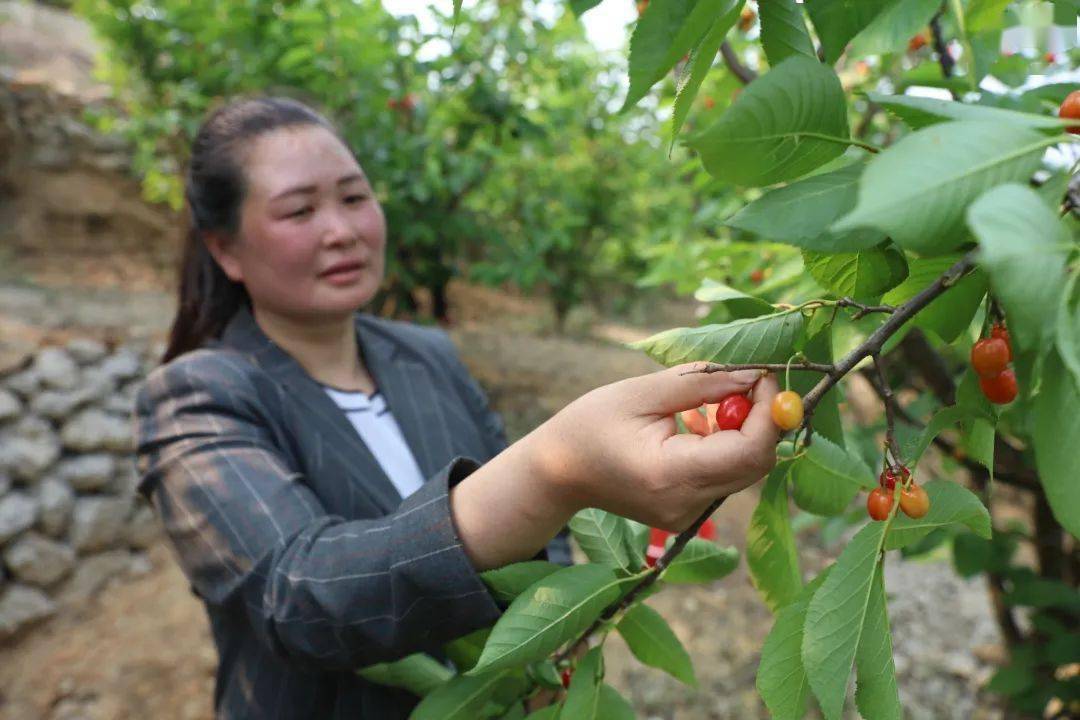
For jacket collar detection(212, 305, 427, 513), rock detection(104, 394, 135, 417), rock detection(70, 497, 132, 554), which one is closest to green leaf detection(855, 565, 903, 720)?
jacket collar detection(212, 305, 427, 513)

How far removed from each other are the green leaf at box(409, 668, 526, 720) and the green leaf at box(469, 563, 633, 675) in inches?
4.5

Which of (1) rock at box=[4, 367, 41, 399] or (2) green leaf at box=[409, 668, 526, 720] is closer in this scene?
(2) green leaf at box=[409, 668, 526, 720]

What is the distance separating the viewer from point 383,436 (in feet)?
4.98

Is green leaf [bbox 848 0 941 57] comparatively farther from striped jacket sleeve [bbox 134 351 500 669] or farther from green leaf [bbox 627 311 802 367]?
striped jacket sleeve [bbox 134 351 500 669]

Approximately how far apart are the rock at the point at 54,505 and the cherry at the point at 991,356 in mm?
4287

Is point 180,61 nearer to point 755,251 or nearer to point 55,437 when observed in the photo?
point 55,437

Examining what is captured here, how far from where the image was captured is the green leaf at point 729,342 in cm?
56

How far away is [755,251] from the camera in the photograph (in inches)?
57.9

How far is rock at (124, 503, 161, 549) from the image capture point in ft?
13.2

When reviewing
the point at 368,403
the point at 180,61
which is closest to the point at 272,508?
the point at 368,403

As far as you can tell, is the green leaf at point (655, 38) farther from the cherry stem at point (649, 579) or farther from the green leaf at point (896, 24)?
the cherry stem at point (649, 579)

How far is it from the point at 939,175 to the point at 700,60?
21 centimetres

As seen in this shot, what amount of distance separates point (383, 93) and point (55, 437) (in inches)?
97.5

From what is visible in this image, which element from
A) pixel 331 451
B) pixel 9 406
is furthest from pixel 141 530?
pixel 331 451
